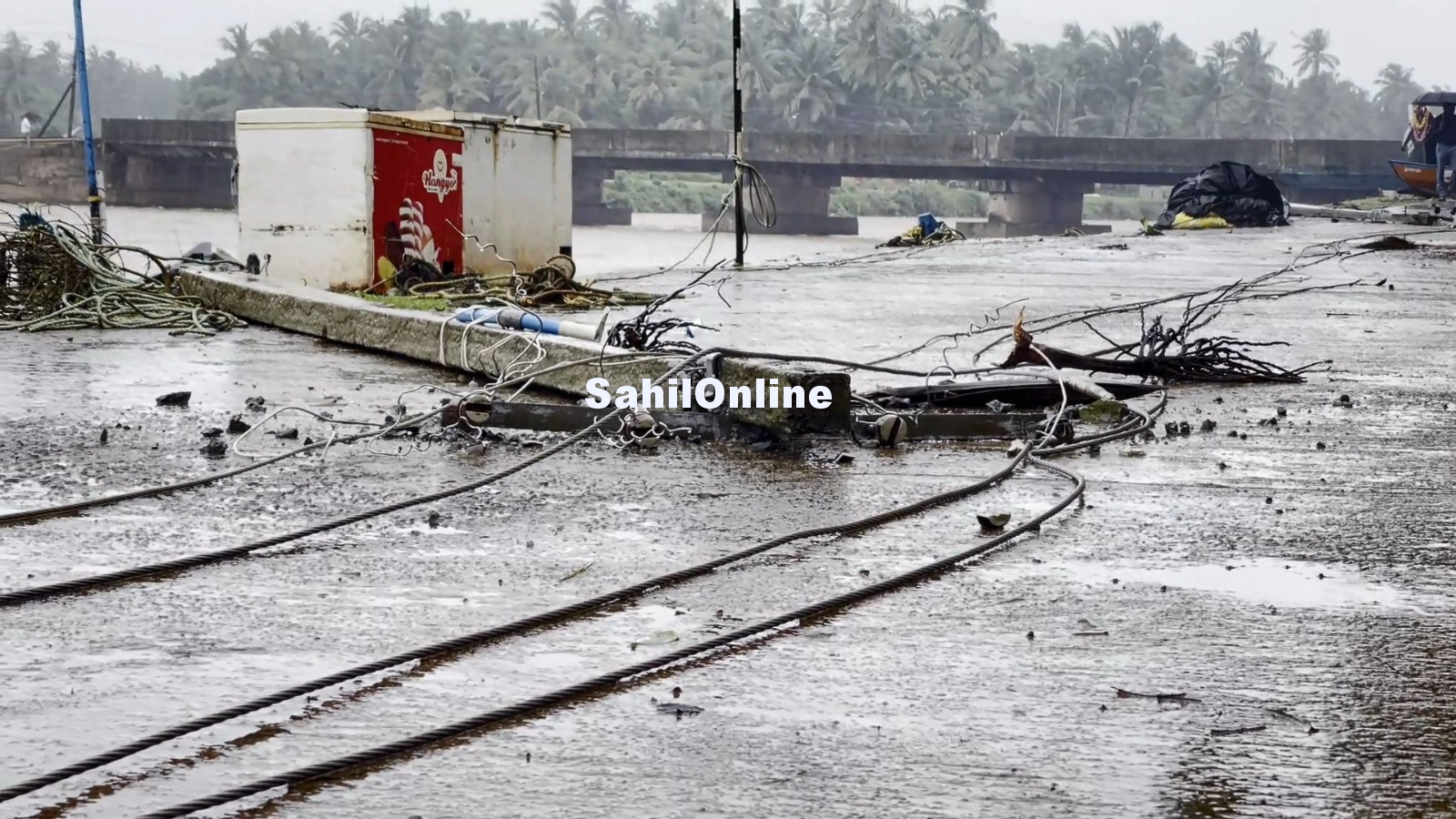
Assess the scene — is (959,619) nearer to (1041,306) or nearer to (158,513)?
(158,513)

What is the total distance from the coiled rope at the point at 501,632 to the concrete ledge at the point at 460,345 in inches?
34.3

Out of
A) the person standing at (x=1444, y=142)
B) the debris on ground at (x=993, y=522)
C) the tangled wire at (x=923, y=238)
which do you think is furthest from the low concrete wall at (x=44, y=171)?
the debris on ground at (x=993, y=522)

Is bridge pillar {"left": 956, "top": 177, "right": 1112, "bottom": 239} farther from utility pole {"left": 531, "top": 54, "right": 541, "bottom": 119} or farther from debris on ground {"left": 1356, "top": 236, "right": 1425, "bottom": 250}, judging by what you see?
debris on ground {"left": 1356, "top": 236, "right": 1425, "bottom": 250}

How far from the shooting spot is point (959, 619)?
3.76 meters

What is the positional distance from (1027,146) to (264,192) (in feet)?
181

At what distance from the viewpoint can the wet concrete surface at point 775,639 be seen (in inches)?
108

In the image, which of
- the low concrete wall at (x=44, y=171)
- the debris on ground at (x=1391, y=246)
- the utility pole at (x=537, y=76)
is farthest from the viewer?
the utility pole at (x=537, y=76)

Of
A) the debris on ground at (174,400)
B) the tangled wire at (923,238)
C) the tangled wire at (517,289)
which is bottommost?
the tangled wire at (923,238)

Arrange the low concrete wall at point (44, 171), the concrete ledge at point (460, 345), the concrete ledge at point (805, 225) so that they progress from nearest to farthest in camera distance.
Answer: the concrete ledge at point (460, 345) → the low concrete wall at point (44, 171) → the concrete ledge at point (805, 225)

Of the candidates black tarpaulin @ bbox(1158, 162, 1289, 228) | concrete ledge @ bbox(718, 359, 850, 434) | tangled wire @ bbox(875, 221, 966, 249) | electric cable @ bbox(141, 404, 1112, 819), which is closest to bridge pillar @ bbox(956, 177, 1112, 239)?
black tarpaulin @ bbox(1158, 162, 1289, 228)

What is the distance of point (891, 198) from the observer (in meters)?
104

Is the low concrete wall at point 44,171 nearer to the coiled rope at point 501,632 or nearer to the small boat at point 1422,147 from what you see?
the small boat at point 1422,147

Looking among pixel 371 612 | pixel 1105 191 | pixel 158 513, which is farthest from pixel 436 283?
pixel 1105 191

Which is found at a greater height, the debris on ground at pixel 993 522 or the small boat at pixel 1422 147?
the small boat at pixel 1422 147
